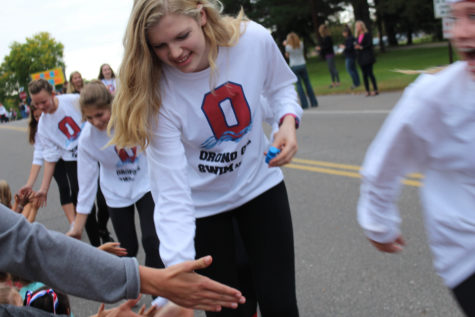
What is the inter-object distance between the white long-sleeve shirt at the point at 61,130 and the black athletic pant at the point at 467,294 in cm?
433

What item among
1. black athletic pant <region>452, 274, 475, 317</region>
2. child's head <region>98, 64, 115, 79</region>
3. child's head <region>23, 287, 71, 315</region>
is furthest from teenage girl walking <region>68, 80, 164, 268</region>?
child's head <region>98, 64, 115, 79</region>

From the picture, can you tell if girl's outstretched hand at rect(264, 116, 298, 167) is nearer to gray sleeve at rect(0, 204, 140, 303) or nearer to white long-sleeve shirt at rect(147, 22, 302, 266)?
white long-sleeve shirt at rect(147, 22, 302, 266)

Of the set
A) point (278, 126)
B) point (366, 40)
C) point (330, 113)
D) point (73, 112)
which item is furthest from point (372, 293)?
point (366, 40)

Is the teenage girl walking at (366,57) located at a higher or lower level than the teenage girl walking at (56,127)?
lower

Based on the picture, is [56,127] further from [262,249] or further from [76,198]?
[262,249]

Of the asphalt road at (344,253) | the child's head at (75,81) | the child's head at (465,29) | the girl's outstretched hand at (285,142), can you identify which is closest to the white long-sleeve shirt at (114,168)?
the asphalt road at (344,253)

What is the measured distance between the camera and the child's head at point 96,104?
357cm

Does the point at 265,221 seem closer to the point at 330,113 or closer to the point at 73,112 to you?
the point at 73,112

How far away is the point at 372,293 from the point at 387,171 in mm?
1933

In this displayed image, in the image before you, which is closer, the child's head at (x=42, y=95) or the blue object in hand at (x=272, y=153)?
the blue object in hand at (x=272, y=153)

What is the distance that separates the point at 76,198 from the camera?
5309 millimetres

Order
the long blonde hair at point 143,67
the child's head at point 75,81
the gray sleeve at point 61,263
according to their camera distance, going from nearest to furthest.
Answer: the gray sleeve at point 61,263, the long blonde hair at point 143,67, the child's head at point 75,81

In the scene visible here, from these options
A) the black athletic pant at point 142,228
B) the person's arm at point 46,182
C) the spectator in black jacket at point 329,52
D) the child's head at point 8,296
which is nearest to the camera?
the child's head at point 8,296

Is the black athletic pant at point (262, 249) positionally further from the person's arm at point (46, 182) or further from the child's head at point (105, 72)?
the child's head at point (105, 72)
